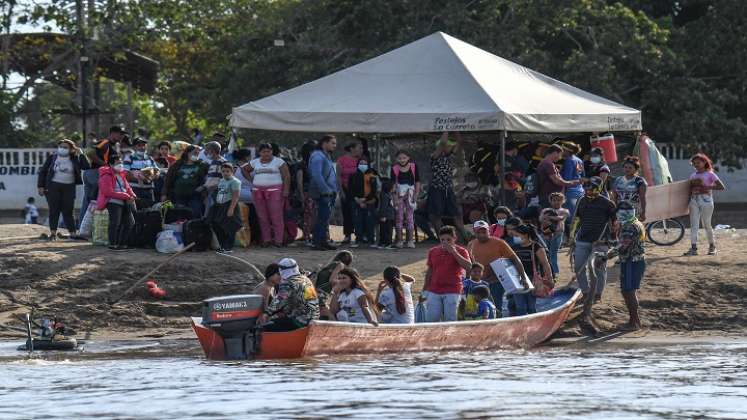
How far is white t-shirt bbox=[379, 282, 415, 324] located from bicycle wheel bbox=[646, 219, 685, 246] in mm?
7819

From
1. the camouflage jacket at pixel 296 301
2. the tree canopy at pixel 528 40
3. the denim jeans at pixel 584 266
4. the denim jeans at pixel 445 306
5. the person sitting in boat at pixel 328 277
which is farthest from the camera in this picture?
the tree canopy at pixel 528 40

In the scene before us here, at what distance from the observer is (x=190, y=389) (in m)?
15.8

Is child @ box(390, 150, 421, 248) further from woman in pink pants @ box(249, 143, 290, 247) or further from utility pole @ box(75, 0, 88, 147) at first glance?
utility pole @ box(75, 0, 88, 147)

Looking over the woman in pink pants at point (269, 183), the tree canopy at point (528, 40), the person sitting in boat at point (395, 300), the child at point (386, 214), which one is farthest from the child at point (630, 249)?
the tree canopy at point (528, 40)

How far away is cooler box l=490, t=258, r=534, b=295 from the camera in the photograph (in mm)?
19234

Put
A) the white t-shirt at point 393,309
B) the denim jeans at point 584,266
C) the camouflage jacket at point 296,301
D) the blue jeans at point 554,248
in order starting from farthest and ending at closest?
the blue jeans at point 554,248
the denim jeans at point 584,266
the white t-shirt at point 393,309
the camouflage jacket at point 296,301

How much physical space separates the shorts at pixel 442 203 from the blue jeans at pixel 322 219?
1.51 m

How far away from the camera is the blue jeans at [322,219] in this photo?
2358 centimetres

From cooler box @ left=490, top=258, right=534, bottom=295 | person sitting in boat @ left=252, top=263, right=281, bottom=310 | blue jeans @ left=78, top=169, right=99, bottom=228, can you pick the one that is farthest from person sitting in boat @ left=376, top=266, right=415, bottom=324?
blue jeans @ left=78, top=169, right=99, bottom=228

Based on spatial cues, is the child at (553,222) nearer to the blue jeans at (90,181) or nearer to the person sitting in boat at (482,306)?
the person sitting in boat at (482,306)

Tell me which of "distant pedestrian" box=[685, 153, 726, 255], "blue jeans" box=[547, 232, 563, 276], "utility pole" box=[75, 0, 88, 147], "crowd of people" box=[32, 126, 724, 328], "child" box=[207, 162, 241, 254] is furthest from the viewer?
"utility pole" box=[75, 0, 88, 147]

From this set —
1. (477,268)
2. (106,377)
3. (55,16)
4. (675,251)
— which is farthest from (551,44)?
(106,377)

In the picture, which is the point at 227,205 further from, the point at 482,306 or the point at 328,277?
the point at 482,306

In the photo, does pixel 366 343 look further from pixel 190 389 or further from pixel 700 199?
pixel 700 199
